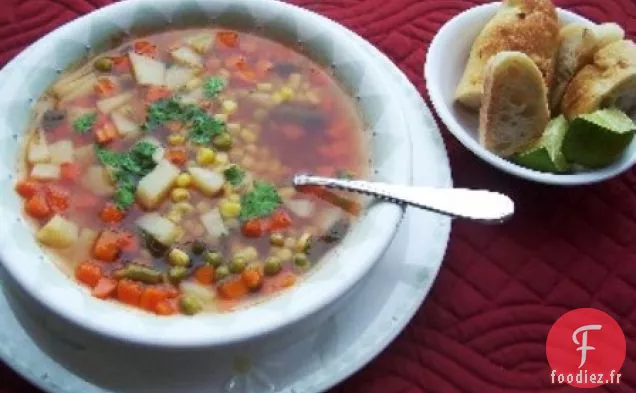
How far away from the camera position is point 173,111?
4.84 feet

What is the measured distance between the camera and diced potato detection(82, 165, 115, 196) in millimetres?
1363

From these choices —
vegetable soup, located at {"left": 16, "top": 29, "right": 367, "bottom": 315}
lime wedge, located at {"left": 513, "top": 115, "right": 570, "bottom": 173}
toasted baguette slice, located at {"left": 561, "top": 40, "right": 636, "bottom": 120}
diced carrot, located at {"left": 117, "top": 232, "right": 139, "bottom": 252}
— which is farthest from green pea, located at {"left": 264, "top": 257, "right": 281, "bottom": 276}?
toasted baguette slice, located at {"left": 561, "top": 40, "right": 636, "bottom": 120}

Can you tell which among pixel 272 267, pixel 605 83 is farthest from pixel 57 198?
pixel 605 83

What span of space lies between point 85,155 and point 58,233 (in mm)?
175

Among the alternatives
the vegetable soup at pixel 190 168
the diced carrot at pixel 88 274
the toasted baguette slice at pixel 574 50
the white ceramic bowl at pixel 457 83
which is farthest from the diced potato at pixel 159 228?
the toasted baguette slice at pixel 574 50

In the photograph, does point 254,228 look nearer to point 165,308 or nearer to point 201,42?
point 165,308

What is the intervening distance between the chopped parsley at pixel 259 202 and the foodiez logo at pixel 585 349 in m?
0.52

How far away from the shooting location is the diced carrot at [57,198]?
1323mm

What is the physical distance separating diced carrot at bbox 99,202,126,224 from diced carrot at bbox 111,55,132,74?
0.31 m

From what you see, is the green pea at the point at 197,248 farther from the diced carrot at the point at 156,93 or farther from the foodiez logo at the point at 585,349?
the foodiez logo at the point at 585,349

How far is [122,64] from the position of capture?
154 cm

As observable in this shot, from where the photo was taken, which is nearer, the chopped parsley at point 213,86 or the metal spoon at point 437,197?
the metal spoon at point 437,197

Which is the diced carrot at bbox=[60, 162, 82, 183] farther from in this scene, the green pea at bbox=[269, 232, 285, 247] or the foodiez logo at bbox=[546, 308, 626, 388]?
the foodiez logo at bbox=[546, 308, 626, 388]

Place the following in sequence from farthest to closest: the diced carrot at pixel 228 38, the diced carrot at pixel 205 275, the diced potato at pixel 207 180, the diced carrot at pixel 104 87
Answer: the diced carrot at pixel 228 38, the diced carrot at pixel 104 87, the diced potato at pixel 207 180, the diced carrot at pixel 205 275
